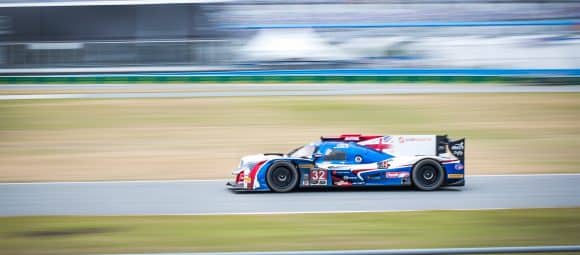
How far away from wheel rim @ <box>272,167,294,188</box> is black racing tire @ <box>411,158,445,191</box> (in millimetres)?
1721

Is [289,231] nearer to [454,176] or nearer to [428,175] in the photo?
[428,175]

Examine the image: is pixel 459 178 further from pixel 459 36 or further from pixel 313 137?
pixel 459 36

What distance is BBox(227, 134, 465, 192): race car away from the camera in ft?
37.7

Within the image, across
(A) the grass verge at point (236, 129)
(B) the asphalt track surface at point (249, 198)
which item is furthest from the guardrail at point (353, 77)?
(B) the asphalt track surface at point (249, 198)

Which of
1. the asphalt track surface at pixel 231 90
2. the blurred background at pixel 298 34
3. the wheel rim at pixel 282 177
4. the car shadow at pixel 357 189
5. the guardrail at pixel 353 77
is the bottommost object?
the car shadow at pixel 357 189

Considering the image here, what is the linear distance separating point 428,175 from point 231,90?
15929mm

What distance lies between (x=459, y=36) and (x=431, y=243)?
25.1 m

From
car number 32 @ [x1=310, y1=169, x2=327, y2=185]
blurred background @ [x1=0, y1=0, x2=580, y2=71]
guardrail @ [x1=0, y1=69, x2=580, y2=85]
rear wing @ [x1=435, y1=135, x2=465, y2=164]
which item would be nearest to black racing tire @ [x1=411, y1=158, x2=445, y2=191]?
rear wing @ [x1=435, y1=135, x2=465, y2=164]

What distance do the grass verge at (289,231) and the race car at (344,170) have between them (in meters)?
1.76

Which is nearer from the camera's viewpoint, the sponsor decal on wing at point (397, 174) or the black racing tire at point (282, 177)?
the black racing tire at point (282, 177)

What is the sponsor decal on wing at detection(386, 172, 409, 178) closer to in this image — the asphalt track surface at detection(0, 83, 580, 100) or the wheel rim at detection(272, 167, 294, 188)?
the wheel rim at detection(272, 167, 294, 188)

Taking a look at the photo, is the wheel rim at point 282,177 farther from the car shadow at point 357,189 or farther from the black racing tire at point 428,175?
the black racing tire at point 428,175

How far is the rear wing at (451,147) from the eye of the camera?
1187 centimetres

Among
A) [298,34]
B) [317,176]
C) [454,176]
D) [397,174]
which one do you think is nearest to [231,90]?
[298,34]
